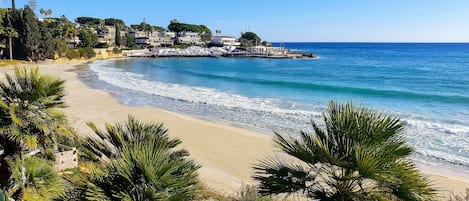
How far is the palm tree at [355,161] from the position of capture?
4.73 meters

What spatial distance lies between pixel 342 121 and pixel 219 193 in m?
6.70

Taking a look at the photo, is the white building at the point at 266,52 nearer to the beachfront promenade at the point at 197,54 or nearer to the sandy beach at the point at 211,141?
the beachfront promenade at the point at 197,54

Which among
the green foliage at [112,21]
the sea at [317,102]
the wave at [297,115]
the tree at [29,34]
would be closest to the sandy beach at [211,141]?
the sea at [317,102]

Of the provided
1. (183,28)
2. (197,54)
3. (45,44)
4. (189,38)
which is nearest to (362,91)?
(45,44)

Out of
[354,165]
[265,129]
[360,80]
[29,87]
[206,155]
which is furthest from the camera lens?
[360,80]

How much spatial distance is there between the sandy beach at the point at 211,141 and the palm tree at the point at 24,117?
5.78 meters

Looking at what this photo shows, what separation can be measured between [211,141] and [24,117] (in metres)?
11.4

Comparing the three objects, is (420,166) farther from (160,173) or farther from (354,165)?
(160,173)

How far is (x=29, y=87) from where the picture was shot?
7309 mm

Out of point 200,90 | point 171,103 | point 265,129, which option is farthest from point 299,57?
point 265,129

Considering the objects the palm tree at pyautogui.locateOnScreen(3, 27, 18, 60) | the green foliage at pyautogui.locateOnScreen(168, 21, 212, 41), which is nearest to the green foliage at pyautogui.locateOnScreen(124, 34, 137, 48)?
the green foliage at pyautogui.locateOnScreen(168, 21, 212, 41)

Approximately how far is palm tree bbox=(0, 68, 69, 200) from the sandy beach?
578 cm

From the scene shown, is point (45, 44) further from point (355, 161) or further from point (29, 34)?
point (355, 161)

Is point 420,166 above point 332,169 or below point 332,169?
below
